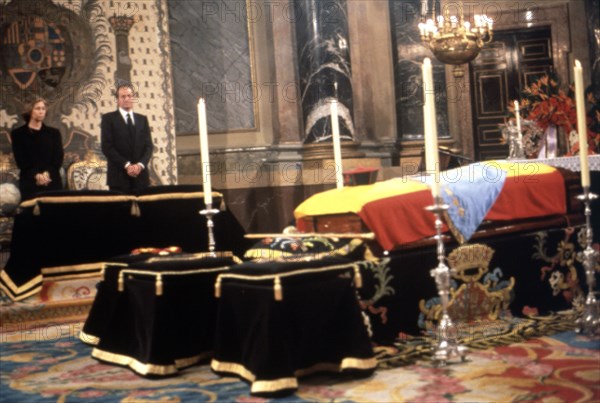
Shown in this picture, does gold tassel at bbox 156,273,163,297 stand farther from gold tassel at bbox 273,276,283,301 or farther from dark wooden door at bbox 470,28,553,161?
dark wooden door at bbox 470,28,553,161

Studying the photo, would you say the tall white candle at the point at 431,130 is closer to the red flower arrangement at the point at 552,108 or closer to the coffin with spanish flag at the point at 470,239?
the coffin with spanish flag at the point at 470,239

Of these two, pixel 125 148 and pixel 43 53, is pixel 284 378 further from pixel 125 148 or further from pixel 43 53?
pixel 43 53

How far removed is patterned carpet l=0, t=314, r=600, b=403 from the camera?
3.30m

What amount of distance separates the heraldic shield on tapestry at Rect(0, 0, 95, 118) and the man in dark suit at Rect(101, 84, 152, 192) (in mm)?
2275

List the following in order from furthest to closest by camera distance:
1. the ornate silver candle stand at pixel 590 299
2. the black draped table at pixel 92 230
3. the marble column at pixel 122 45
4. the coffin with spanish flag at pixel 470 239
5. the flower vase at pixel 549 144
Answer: the marble column at pixel 122 45, the flower vase at pixel 549 144, the black draped table at pixel 92 230, the coffin with spanish flag at pixel 470 239, the ornate silver candle stand at pixel 590 299

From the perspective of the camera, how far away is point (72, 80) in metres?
8.97

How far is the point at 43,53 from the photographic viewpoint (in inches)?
350

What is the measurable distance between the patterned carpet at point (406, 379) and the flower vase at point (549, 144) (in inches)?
76.0

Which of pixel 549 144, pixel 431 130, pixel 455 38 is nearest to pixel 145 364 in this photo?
pixel 431 130

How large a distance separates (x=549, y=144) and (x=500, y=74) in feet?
14.9

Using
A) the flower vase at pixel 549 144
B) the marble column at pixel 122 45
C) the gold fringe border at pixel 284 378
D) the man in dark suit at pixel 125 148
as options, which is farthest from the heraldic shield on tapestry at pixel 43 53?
the gold fringe border at pixel 284 378

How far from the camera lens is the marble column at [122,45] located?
911 cm

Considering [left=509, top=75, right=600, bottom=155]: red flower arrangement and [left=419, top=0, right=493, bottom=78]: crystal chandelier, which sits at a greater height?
[left=419, top=0, right=493, bottom=78]: crystal chandelier

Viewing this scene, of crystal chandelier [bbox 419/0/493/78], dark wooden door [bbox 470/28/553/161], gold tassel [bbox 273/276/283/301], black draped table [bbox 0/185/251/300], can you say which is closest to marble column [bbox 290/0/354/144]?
crystal chandelier [bbox 419/0/493/78]
